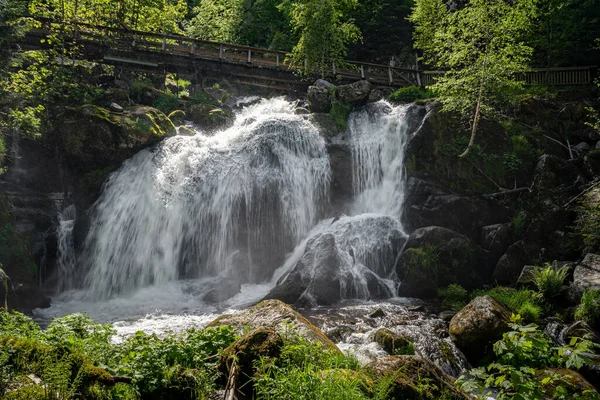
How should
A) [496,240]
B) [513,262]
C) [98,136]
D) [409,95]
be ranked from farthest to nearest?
[409,95] < [98,136] < [496,240] < [513,262]

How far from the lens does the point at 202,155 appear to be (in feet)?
56.7

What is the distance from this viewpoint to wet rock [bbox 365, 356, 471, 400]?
446cm

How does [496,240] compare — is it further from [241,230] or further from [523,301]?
[241,230]

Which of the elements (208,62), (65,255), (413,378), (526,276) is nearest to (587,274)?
(526,276)

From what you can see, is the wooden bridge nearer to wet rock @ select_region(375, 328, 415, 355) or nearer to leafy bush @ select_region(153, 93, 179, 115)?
leafy bush @ select_region(153, 93, 179, 115)

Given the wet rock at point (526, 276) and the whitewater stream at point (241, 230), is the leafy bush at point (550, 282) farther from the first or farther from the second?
Answer: the whitewater stream at point (241, 230)

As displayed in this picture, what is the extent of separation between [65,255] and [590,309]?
16505 millimetres

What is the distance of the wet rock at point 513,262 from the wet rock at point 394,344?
6.73 meters

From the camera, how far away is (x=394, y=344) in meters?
8.16

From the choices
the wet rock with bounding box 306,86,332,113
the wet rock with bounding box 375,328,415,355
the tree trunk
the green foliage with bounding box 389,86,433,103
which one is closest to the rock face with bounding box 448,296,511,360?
the wet rock with bounding box 375,328,415,355

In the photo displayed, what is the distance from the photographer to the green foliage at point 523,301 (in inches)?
404

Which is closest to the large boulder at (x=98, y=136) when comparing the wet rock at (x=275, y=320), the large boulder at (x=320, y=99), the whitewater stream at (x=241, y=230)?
the whitewater stream at (x=241, y=230)

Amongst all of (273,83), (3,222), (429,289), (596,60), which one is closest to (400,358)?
(429,289)

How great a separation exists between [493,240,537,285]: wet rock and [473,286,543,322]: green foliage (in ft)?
3.93
